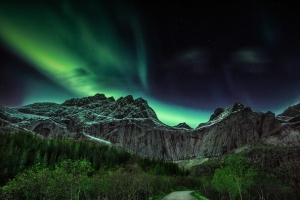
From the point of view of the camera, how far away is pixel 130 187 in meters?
50.2

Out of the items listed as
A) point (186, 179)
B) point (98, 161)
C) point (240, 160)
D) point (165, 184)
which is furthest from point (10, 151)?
point (240, 160)

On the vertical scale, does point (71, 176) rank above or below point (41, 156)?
below

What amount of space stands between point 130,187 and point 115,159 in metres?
109

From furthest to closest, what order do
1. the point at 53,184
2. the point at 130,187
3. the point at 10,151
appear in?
1. the point at 10,151
2. the point at 130,187
3. the point at 53,184

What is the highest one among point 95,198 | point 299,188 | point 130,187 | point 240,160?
point 240,160

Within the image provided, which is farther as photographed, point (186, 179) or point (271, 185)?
point (186, 179)

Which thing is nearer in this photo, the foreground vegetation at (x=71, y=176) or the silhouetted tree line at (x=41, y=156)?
the foreground vegetation at (x=71, y=176)

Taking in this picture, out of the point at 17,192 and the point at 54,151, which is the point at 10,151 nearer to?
the point at 54,151

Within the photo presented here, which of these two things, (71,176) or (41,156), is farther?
(41,156)

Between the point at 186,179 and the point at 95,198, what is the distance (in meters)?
104

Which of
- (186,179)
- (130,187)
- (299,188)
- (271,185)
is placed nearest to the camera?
(299,188)

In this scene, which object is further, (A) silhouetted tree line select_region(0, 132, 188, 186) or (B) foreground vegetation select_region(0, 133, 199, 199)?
(A) silhouetted tree line select_region(0, 132, 188, 186)

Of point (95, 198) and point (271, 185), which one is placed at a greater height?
point (271, 185)

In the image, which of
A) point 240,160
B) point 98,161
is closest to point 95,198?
point 240,160
